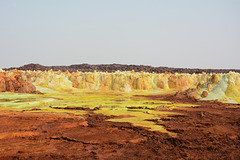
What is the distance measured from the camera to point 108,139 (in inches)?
384

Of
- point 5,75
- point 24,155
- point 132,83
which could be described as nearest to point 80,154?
point 24,155

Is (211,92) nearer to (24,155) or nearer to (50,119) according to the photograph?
(50,119)

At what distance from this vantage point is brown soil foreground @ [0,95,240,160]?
8.10 metres

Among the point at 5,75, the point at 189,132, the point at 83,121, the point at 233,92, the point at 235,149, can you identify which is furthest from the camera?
the point at 5,75

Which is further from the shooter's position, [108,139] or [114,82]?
[114,82]

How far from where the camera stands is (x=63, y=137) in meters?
9.95

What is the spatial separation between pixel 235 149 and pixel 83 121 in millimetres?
6784

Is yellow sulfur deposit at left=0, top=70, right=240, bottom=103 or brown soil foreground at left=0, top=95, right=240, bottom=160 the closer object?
brown soil foreground at left=0, top=95, right=240, bottom=160

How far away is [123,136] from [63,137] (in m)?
2.16

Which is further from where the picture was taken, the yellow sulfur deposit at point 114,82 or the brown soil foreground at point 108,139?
the yellow sulfur deposit at point 114,82

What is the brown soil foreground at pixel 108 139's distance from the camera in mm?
8102

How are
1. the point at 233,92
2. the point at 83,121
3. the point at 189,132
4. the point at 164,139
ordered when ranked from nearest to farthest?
the point at 164,139, the point at 189,132, the point at 83,121, the point at 233,92

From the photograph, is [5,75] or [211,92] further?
[5,75]

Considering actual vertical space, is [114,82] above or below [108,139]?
above
